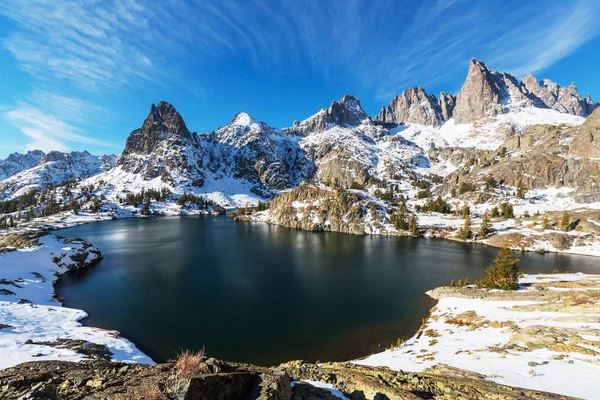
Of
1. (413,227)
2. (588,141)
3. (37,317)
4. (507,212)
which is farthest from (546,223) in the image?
(37,317)

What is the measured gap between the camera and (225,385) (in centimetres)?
813

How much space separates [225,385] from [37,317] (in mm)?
37797

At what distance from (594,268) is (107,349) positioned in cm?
9792

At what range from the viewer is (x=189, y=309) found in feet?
127

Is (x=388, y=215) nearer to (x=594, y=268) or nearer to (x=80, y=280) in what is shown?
(x=594, y=268)

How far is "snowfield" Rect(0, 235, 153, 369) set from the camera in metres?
20.9

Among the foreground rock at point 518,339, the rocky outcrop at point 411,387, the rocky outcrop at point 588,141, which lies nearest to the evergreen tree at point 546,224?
the foreground rock at point 518,339

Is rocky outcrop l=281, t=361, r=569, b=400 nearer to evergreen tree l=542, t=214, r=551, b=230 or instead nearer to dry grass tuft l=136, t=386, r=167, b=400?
dry grass tuft l=136, t=386, r=167, b=400

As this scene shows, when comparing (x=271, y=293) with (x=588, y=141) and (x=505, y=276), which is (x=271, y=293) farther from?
(x=588, y=141)

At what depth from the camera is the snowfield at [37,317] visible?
68.5 feet

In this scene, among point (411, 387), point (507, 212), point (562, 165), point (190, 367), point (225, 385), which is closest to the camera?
point (225, 385)

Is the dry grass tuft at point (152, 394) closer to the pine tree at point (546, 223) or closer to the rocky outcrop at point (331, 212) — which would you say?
the rocky outcrop at point (331, 212)

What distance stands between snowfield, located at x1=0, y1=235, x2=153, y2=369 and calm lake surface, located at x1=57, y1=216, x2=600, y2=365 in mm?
2733

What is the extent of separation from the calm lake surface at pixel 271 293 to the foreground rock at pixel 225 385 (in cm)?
1631
